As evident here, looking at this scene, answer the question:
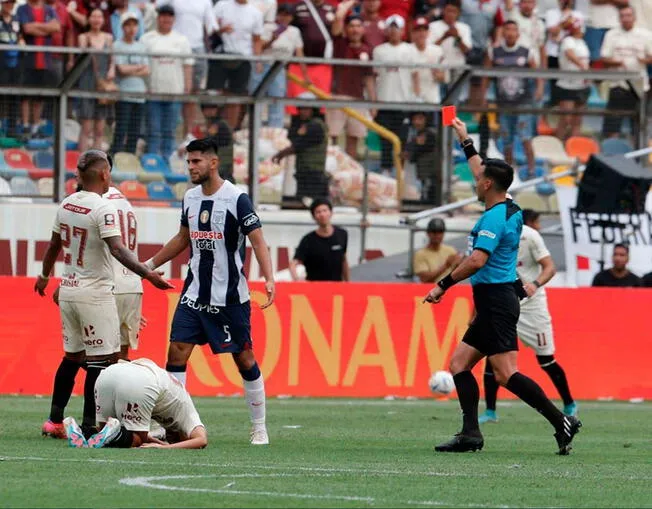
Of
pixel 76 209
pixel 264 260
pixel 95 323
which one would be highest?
pixel 76 209

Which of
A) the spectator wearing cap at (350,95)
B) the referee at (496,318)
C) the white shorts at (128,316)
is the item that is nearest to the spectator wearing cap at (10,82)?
the spectator wearing cap at (350,95)

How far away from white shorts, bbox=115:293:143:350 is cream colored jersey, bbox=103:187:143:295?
53 mm

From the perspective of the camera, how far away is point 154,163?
2070 cm

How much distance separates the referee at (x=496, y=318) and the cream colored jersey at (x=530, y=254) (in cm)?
432

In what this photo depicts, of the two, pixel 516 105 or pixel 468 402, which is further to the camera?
pixel 516 105

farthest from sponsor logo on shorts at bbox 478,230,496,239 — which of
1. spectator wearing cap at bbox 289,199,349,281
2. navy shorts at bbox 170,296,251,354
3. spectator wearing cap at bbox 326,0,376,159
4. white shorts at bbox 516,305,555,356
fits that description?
spectator wearing cap at bbox 326,0,376,159

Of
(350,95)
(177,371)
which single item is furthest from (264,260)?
(350,95)

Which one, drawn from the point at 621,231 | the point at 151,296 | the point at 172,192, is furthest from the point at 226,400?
the point at 621,231

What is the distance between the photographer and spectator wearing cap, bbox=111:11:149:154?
67.4 feet

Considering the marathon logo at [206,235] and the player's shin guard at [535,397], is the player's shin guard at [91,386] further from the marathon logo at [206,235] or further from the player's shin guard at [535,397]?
the player's shin guard at [535,397]

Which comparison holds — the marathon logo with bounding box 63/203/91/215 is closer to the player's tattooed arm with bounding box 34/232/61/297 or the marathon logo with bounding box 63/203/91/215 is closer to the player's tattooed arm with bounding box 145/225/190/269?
the player's tattooed arm with bounding box 34/232/61/297

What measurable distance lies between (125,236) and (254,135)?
346 inches

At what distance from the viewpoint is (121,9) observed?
72.1ft

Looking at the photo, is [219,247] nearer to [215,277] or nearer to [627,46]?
[215,277]
